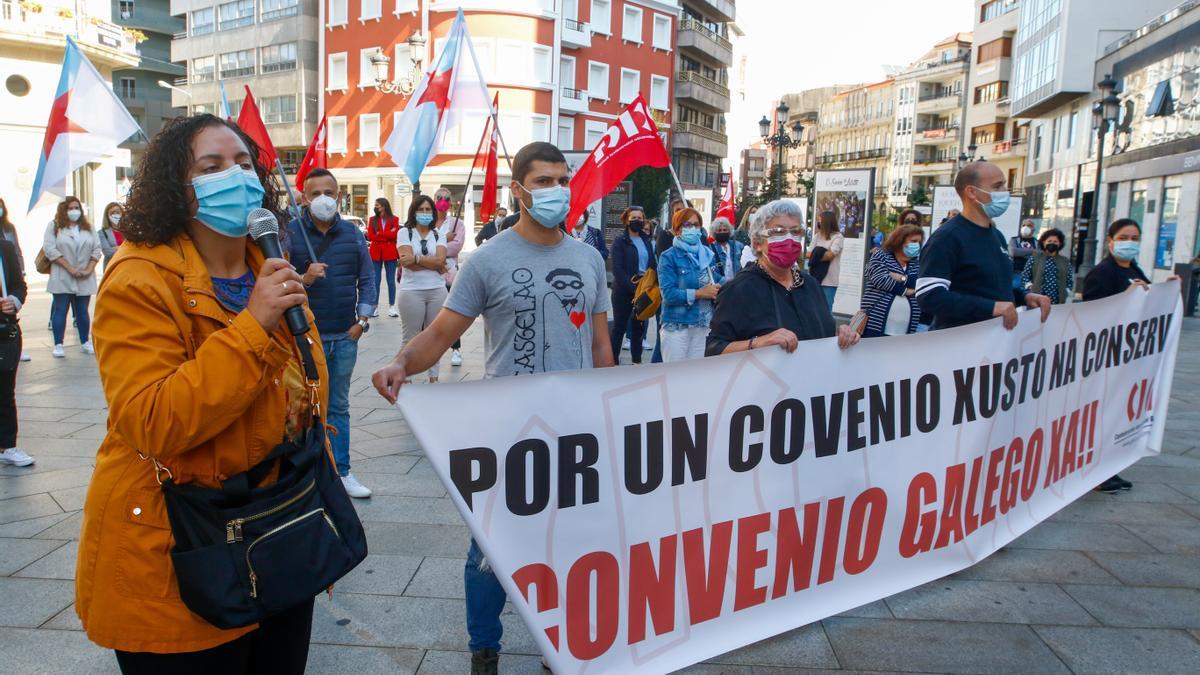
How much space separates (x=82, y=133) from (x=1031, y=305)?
6289 mm

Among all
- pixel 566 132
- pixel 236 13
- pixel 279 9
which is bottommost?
pixel 566 132

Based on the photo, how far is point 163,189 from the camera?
2.04m

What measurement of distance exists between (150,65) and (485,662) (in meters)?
67.4

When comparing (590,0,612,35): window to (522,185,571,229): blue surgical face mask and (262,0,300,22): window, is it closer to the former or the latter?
(262,0,300,22): window

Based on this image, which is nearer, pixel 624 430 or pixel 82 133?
pixel 624 430

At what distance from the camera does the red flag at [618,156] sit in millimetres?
7574

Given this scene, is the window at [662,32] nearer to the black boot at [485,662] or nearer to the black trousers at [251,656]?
the black boot at [485,662]

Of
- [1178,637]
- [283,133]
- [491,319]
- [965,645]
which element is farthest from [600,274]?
[283,133]

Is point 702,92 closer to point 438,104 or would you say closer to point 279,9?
point 279,9

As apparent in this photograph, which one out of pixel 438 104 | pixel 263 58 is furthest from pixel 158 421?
pixel 263 58

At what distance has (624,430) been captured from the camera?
3.06 m

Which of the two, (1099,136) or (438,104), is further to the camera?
(1099,136)

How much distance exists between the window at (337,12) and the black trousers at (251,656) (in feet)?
172

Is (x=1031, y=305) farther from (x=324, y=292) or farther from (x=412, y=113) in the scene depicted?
(x=412, y=113)
